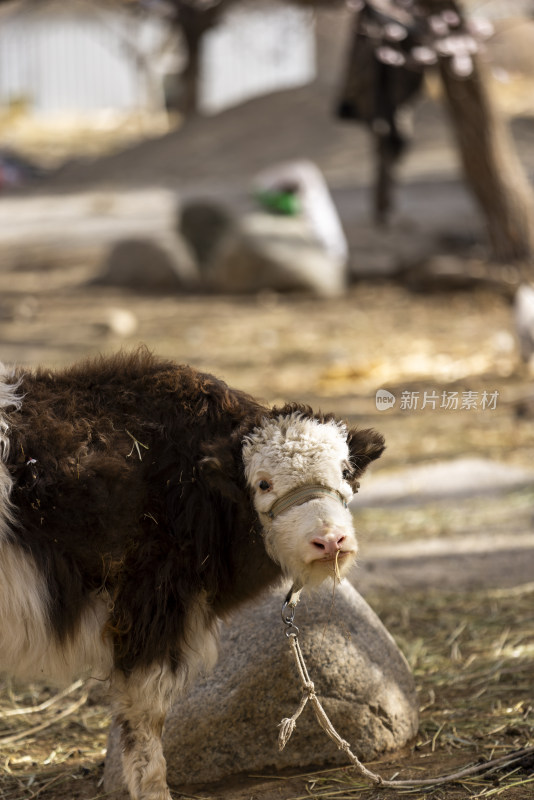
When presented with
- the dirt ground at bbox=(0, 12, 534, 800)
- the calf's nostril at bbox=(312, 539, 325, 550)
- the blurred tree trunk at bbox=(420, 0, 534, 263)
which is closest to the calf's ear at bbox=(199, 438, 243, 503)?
the calf's nostril at bbox=(312, 539, 325, 550)

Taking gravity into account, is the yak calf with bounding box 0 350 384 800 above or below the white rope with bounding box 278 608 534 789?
above

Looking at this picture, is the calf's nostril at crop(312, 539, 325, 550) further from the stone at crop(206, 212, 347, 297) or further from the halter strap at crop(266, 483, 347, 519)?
the stone at crop(206, 212, 347, 297)

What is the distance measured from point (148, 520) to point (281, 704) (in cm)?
112

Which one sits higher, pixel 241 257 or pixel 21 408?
pixel 21 408

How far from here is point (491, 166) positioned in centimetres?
1225

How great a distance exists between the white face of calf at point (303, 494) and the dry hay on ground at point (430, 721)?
41.5 inches

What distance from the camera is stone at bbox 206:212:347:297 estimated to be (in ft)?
44.5

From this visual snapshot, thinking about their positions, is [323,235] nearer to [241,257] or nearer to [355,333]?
[241,257]

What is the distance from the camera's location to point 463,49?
9.40 meters

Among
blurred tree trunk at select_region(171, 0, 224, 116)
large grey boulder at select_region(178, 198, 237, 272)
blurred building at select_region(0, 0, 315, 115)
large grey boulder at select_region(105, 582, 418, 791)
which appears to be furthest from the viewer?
blurred building at select_region(0, 0, 315, 115)

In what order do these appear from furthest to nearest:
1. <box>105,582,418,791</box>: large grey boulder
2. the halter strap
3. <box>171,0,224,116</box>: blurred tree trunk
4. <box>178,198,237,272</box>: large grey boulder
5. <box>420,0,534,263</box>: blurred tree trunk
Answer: <box>171,0,224,116</box>: blurred tree trunk → <box>178,198,237,272</box>: large grey boulder → <box>420,0,534,263</box>: blurred tree trunk → <box>105,582,418,791</box>: large grey boulder → the halter strap

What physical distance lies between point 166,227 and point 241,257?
3341mm

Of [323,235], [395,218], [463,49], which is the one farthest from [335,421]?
[395,218]

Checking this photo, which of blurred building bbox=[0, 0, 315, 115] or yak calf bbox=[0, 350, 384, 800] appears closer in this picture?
yak calf bbox=[0, 350, 384, 800]
